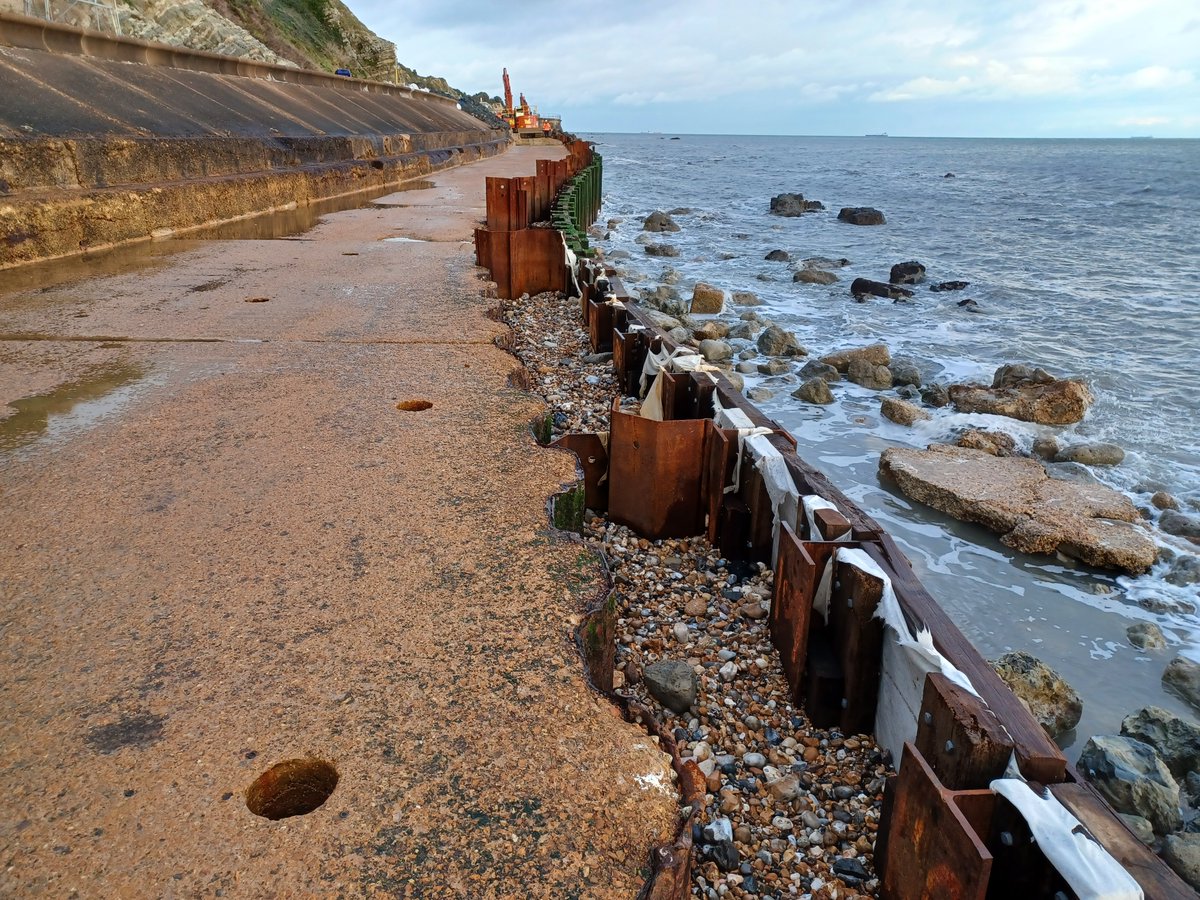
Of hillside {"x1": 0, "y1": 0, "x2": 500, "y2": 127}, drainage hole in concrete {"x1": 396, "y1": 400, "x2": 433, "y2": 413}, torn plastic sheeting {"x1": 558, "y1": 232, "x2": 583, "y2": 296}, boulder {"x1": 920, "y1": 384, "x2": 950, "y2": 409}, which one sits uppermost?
hillside {"x1": 0, "y1": 0, "x2": 500, "y2": 127}

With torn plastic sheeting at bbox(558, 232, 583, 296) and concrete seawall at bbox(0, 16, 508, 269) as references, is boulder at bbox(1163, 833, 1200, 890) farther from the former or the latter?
concrete seawall at bbox(0, 16, 508, 269)

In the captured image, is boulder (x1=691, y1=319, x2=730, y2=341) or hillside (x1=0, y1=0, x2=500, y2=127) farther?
hillside (x1=0, y1=0, x2=500, y2=127)

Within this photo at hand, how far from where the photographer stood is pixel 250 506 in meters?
2.78

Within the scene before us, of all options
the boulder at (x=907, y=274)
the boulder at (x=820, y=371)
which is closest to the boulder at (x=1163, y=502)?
the boulder at (x=820, y=371)

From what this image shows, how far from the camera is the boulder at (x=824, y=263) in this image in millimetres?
20188

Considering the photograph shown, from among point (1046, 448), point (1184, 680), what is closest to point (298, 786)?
point (1184, 680)

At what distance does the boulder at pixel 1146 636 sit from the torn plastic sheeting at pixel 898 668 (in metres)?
3.11

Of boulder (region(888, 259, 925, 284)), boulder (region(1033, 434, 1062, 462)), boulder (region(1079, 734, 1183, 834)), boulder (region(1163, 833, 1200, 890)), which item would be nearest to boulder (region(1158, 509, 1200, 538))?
boulder (region(1033, 434, 1062, 462))

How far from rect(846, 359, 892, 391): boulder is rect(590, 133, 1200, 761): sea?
0.23 meters

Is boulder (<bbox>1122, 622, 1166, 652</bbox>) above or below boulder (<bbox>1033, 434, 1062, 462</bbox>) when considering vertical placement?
below

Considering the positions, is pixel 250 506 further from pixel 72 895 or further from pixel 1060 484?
pixel 1060 484

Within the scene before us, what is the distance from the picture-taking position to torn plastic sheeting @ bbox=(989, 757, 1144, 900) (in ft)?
4.91

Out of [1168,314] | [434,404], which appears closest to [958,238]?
[1168,314]

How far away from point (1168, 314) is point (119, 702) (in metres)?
18.6
